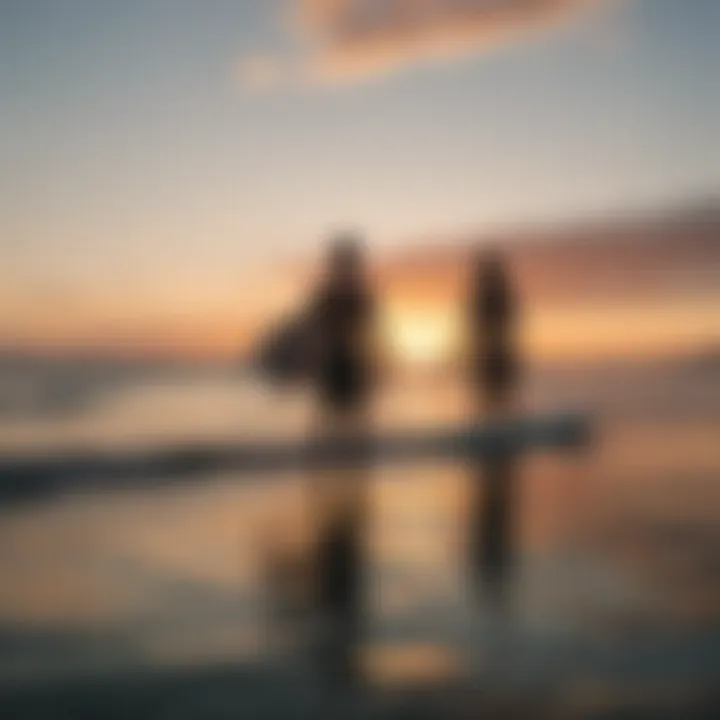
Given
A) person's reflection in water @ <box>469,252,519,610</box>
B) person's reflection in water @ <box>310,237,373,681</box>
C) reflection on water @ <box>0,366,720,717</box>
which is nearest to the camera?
reflection on water @ <box>0,366,720,717</box>

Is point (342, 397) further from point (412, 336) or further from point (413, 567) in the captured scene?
point (413, 567)

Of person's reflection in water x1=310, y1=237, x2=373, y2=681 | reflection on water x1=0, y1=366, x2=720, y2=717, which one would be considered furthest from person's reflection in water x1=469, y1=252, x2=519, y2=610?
person's reflection in water x1=310, y1=237, x2=373, y2=681

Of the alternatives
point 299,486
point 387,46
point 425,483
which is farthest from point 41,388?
point 387,46

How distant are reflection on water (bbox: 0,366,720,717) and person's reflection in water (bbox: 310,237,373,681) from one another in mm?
65

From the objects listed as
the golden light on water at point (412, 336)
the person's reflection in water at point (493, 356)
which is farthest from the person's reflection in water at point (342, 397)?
the person's reflection in water at point (493, 356)

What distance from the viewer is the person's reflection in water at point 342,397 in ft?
6.05

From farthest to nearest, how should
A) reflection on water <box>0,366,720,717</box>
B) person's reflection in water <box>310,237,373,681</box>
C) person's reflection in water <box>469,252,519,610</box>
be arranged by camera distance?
person's reflection in water <box>469,252,519,610</box>
person's reflection in water <box>310,237,373,681</box>
reflection on water <box>0,366,720,717</box>

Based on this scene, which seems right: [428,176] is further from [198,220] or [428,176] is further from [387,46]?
[198,220]

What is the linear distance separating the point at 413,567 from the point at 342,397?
82 centimetres

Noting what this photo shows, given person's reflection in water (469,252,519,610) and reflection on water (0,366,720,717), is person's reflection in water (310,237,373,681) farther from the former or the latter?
person's reflection in water (469,252,519,610)

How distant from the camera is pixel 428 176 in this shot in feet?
7.40

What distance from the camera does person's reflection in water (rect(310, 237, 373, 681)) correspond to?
1.84 m

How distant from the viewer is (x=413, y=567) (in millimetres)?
1733

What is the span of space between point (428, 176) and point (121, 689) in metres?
1.57
